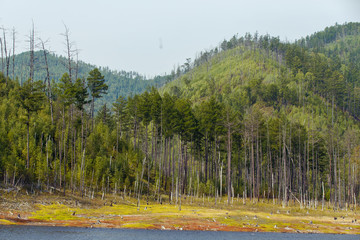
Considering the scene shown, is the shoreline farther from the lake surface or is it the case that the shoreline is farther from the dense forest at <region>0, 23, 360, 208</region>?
the dense forest at <region>0, 23, 360, 208</region>

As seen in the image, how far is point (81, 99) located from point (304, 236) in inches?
1922

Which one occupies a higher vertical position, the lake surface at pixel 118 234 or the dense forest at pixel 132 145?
the dense forest at pixel 132 145

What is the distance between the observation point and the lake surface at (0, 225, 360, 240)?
1590 inches

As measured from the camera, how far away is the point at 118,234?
4475 centimetres

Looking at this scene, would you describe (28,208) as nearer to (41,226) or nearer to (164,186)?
(41,226)

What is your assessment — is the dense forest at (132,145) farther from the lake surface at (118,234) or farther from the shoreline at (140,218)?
the lake surface at (118,234)

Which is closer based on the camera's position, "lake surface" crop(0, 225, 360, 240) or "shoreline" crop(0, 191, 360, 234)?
"lake surface" crop(0, 225, 360, 240)

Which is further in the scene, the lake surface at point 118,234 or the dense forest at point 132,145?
the dense forest at point 132,145

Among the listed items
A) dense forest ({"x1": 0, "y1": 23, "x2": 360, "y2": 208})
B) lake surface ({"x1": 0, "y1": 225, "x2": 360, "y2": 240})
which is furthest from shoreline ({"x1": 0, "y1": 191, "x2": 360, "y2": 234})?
dense forest ({"x1": 0, "y1": 23, "x2": 360, "y2": 208})

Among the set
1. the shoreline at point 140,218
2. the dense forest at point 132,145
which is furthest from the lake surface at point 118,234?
the dense forest at point 132,145

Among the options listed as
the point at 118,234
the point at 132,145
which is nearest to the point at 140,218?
the point at 118,234

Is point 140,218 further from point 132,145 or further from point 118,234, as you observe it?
point 132,145

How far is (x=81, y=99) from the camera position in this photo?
3044 inches

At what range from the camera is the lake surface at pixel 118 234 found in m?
40.4
